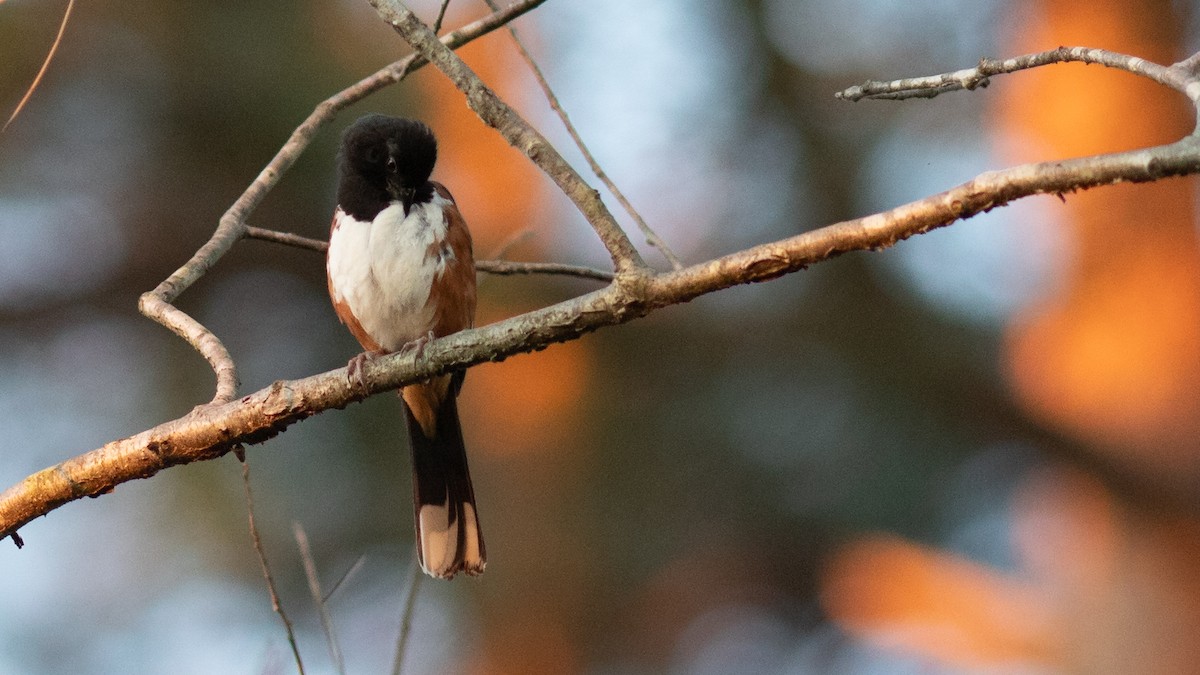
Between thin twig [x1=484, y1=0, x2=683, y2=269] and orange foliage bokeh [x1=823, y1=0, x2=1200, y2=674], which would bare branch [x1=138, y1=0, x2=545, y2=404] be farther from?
orange foliage bokeh [x1=823, y1=0, x2=1200, y2=674]

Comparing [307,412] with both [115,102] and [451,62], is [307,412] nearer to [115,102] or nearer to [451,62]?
[451,62]

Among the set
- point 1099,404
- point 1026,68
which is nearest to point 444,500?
point 1026,68

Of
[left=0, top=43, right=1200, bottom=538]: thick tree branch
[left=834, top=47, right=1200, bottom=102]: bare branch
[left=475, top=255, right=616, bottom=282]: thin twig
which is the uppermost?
[left=475, top=255, right=616, bottom=282]: thin twig

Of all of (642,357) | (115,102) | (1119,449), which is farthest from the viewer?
(642,357)

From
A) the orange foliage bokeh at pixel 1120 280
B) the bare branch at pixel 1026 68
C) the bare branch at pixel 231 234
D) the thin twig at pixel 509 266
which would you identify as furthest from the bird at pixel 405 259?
the orange foliage bokeh at pixel 1120 280

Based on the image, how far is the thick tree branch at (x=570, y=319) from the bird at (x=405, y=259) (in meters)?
0.92

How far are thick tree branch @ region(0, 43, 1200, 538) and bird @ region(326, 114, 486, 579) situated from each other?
3.03 feet

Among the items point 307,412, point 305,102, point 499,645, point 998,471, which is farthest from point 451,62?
point 998,471

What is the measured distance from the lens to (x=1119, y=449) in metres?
5.26

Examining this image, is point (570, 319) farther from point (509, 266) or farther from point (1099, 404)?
point (1099, 404)

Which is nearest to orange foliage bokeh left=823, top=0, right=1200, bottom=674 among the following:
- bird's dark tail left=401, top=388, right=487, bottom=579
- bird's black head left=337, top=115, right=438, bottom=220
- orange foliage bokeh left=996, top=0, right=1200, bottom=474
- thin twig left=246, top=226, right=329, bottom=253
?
orange foliage bokeh left=996, top=0, right=1200, bottom=474

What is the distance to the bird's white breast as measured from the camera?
9.49 feet

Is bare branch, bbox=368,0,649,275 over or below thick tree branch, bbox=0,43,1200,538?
over

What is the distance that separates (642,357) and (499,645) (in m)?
1.64
